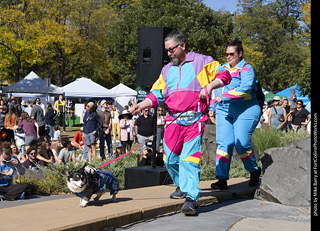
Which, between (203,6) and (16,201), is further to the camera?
(203,6)

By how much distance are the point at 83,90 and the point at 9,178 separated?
2228 cm

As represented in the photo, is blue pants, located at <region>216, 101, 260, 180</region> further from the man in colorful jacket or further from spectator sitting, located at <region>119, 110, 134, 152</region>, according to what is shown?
spectator sitting, located at <region>119, 110, 134, 152</region>

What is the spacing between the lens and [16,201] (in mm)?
8078

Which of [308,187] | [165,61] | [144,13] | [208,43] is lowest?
[308,187]

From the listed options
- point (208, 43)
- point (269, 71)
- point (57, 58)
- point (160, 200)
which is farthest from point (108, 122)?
point (269, 71)

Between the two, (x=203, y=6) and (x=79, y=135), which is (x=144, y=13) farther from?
(x=79, y=135)

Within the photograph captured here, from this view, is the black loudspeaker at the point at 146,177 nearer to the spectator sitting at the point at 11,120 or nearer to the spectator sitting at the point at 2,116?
the spectator sitting at the point at 11,120

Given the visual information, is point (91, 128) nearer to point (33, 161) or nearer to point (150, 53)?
point (33, 161)

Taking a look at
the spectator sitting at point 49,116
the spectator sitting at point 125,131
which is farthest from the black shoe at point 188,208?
the spectator sitting at point 49,116

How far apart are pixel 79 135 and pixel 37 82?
14194 mm

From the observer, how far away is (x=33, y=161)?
405 inches

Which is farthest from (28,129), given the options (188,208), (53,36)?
(53,36)

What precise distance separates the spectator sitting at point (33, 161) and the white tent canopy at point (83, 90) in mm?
19189

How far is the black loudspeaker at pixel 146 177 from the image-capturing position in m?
7.71
